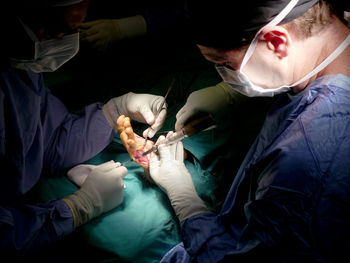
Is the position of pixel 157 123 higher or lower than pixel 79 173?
higher

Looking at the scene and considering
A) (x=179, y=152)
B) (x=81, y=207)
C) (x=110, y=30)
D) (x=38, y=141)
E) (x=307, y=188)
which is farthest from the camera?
(x=110, y=30)

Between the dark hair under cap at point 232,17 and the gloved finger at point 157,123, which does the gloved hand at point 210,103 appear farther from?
the dark hair under cap at point 232,17

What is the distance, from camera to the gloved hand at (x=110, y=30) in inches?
114

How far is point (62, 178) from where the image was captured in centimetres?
198

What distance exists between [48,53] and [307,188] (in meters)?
1.57

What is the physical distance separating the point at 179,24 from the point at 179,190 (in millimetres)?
2096

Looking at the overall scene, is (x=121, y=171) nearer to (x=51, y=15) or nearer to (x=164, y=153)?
(x=164, y=153)

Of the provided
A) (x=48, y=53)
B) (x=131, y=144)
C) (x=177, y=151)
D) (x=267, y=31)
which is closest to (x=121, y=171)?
(x=131, y=144)

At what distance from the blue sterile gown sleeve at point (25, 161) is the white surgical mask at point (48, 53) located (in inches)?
7.6

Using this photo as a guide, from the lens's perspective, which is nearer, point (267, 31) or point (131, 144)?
point (267, 31)

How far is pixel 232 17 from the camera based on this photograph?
1.07 metres

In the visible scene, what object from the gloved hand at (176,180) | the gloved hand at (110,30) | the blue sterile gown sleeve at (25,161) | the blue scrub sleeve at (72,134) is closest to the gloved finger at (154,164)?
the gloved hand at (176,180)

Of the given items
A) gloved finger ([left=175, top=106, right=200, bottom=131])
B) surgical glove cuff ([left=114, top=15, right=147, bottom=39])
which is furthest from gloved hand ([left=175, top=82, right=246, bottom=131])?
surgical glove cuff ([left=114, top=15, right=147, bottom=39])

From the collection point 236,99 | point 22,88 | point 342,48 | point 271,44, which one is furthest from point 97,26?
point 342,48
